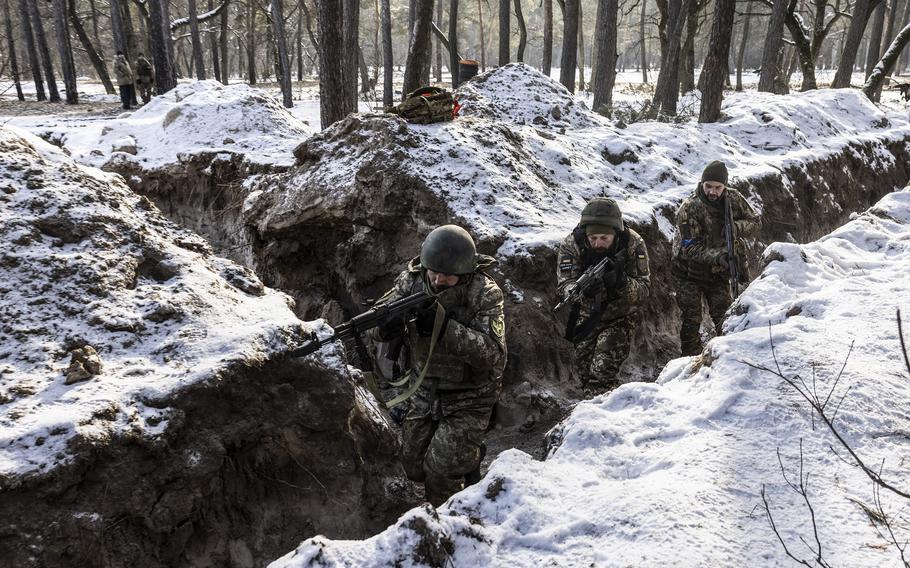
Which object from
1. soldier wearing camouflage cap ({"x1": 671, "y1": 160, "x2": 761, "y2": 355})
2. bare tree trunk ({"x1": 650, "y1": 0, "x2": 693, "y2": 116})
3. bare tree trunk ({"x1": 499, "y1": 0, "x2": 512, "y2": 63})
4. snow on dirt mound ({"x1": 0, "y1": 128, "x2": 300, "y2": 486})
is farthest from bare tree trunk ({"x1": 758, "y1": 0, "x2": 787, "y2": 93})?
snow on dirt mound ({"x1": 0, "y1": 128, "x2": 300, "y2": 486})

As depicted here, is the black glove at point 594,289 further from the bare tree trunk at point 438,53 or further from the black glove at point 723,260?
the bare tree trunk at point 438,53

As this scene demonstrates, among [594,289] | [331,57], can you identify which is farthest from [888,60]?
[594,289]

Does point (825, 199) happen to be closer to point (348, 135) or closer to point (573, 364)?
point (573, 364)

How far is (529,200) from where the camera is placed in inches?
276

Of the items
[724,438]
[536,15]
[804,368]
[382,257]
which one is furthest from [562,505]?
[536,15]

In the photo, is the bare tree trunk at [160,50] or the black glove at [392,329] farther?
the bare tree trunk at [160,50]

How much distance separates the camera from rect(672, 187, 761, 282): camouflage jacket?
19.6ft

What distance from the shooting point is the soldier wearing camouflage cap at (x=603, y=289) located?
4.93m

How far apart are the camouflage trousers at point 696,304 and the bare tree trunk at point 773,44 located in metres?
12.4

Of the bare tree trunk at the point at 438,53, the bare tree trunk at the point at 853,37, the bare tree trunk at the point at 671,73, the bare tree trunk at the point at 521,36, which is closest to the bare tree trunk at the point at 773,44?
the bare tree trunk at the point at 853,37

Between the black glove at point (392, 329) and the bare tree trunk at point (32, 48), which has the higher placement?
the bare tree trunk at point (32, 48)

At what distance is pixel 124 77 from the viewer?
54.8 ft

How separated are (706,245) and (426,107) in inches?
146

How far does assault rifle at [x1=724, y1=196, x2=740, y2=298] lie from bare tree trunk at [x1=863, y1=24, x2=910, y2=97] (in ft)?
42.6
